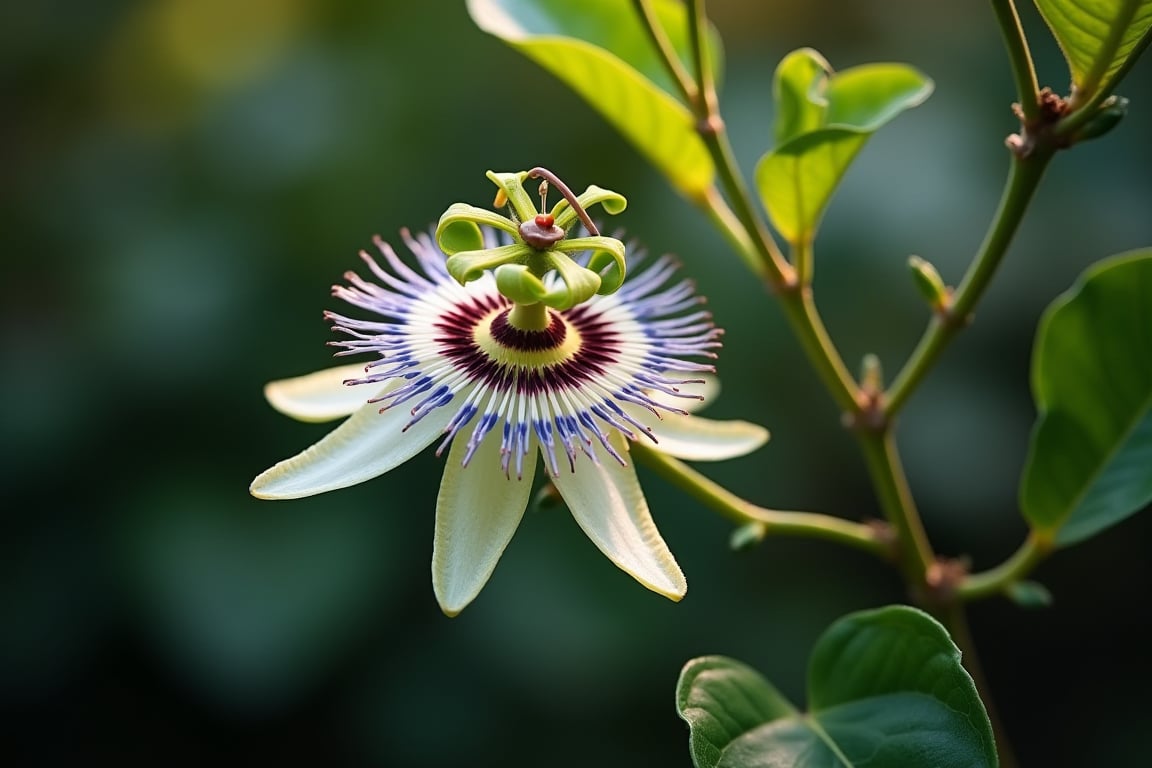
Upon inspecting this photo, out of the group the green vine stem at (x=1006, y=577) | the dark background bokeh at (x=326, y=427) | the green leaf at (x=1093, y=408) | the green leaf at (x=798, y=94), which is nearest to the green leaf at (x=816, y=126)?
the green leaf at (x=798, y=94)

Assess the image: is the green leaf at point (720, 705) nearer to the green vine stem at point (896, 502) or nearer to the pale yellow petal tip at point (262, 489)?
the green vine stem at point (896, 502)

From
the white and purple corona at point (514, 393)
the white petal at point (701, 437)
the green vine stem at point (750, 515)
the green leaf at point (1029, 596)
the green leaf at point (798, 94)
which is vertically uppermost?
the green leaf at point (798, 94)

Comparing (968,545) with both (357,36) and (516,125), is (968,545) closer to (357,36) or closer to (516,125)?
(516,125)

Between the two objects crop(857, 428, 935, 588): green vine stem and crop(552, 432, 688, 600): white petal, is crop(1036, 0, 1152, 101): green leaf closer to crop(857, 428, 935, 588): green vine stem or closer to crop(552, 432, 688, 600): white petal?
crop(857, 428, 935, 588): green vine stem

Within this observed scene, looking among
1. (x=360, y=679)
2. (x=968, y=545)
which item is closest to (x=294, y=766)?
(x=360, y=679)

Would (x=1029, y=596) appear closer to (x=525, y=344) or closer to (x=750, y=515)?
(x=750, y=515)

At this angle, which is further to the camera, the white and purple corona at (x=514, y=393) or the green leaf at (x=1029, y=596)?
the green leaf at (x=1029, y=596)

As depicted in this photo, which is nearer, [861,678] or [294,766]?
[861,678]
